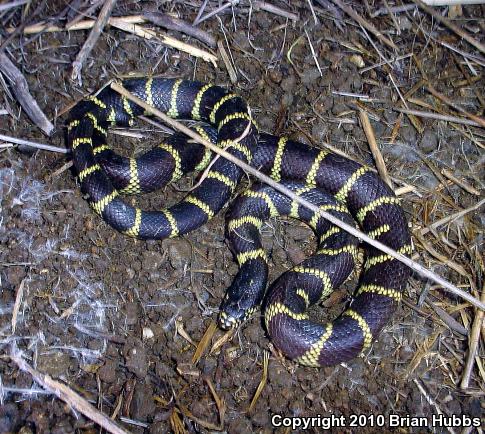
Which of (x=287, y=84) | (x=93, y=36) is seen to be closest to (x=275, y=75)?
(x=287, y=84)

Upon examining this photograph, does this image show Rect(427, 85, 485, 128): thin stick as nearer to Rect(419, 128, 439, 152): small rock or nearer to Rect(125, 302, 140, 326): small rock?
Rect(419, 128, 439, 152): small rock

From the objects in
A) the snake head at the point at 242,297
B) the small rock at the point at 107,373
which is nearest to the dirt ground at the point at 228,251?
the small rock at the point at 107,373

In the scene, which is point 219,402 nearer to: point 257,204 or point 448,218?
point 257,204

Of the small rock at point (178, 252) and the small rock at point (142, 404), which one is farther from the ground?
the small rock at point (178, 252)

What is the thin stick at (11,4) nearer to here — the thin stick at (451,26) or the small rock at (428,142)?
the thin stick at (451,26)

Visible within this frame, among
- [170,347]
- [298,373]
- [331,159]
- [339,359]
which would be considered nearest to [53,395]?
[170,347]

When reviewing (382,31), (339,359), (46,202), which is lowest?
(339,359)

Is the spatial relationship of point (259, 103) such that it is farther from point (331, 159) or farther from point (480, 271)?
point (480, 271)
